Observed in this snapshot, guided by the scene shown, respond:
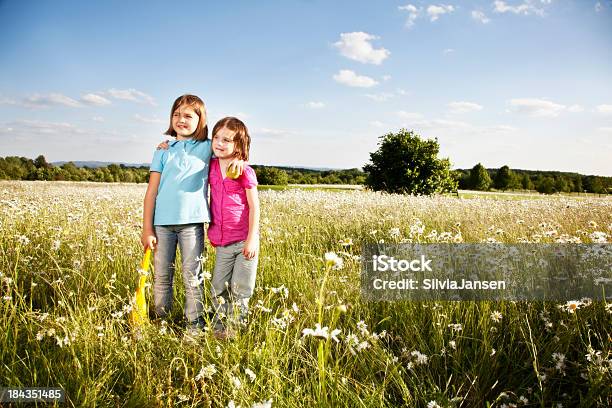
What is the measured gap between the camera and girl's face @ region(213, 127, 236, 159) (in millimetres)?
3047

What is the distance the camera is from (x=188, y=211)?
10.3ft

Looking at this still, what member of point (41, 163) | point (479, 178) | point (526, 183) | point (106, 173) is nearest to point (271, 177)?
point (106, 173)

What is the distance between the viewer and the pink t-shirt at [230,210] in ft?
10.2

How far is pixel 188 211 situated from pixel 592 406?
289 cm

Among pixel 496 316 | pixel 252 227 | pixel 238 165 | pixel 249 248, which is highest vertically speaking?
pixel 238 165

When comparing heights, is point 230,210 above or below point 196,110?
below

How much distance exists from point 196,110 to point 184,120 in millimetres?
132

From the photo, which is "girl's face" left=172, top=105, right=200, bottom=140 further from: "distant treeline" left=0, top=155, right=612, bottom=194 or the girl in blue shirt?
Result: "distant treeline" left=0, top=155, right=612, bottom=194

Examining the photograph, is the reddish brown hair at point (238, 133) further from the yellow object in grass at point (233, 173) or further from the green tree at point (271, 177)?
the green tree at point (271, 177)

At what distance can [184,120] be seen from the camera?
322 cm

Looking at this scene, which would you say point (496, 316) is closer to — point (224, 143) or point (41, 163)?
point (224, 143)

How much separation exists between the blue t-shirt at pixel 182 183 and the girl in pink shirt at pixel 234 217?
0.40 feet

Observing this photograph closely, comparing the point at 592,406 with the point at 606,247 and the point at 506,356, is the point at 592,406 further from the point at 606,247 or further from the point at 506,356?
the point at 606,247

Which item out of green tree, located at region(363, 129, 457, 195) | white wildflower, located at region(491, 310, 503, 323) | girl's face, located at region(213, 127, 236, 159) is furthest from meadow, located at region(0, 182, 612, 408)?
green tree, located at region(363, 129, 457, 195)
